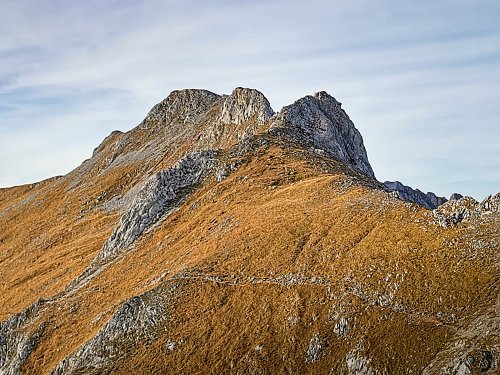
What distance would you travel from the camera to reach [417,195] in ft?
478

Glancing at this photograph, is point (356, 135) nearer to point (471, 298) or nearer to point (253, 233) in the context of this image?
point (253, 233)

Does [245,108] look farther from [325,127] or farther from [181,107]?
[181,107]

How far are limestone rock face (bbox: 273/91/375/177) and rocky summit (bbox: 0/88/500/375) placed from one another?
127 centimetres

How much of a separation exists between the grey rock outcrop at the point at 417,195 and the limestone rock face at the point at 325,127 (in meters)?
10.6

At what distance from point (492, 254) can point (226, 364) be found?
79.7 feet

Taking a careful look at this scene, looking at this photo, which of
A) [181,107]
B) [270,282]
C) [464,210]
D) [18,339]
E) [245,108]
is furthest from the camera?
[181,107]

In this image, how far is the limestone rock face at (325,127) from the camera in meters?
104

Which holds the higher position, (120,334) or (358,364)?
(120,334)

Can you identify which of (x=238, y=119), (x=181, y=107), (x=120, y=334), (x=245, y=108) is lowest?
(x=120, y=334)

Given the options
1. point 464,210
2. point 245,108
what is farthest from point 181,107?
point 464,210

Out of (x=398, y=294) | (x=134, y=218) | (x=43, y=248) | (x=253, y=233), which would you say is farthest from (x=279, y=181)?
(x=43, y=248)

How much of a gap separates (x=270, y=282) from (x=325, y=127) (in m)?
59.1

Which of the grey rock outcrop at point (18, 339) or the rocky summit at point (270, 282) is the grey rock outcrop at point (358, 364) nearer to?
the rocky summit at point (270, 282)

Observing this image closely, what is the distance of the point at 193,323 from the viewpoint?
55.5 metres
